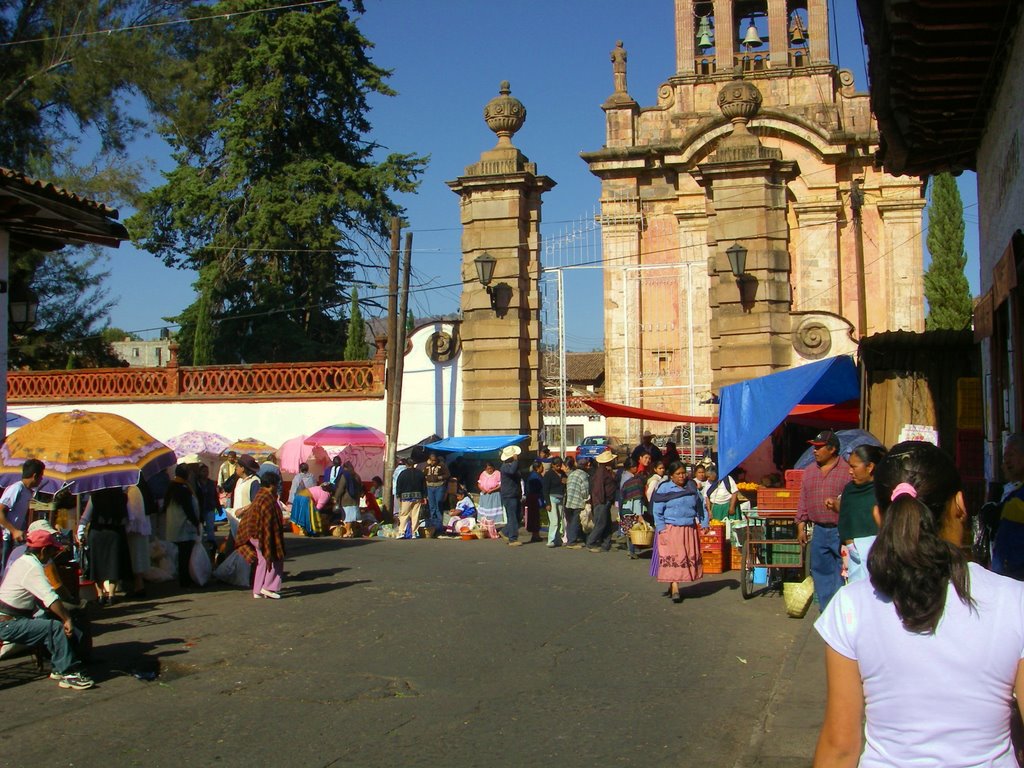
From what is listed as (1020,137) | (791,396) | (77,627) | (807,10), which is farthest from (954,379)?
(807,10)

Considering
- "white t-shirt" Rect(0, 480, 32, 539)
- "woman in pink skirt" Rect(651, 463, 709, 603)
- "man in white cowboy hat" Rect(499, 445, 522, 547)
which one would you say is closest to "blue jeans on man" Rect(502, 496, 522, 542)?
"man in white cowboy hat" Rect(499, 445, 522, 547)

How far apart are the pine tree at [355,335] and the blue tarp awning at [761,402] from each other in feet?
65.3

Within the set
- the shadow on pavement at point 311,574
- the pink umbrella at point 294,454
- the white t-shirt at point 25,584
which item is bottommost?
the shadow on pavement at point 311,574

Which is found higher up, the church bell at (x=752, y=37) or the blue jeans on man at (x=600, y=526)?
the church bell at (x=752, y=37)

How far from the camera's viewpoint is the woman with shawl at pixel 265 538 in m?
12.4

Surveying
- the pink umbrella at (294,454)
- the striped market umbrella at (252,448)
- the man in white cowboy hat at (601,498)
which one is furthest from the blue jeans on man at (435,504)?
the striped market umbrella at (252,448)

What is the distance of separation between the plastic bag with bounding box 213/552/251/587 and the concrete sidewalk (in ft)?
22.4

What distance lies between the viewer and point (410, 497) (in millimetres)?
19859

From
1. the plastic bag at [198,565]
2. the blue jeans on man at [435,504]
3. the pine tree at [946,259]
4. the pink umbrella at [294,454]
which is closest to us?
the plastic bag at [198,565]

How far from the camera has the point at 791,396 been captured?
48.1 feet

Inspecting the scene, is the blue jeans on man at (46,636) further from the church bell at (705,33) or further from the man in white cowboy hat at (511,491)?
the church bell at (705,33)

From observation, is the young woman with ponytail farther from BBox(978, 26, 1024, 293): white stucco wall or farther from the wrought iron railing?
the wrought iron railing

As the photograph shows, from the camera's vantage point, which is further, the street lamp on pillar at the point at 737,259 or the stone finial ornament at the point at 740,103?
the stone finial ornament at the point at 740,103

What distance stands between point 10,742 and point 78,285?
2620cm
